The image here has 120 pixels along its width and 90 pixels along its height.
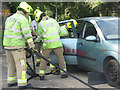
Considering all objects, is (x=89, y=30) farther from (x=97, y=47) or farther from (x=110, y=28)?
(x=97, y=47)

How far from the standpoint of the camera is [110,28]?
5.28 metres

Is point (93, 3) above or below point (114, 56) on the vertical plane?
above

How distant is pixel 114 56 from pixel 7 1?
13.4 metres

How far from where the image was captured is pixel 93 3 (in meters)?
27.0

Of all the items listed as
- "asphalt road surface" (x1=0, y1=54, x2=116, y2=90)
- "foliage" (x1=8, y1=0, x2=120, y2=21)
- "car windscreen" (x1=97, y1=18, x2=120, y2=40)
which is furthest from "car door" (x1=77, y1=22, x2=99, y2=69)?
"foliage" (x1=8, y1=0, x2=120, y2=21)

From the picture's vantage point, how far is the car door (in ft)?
17.4

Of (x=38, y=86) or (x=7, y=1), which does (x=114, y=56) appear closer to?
(x=38, y=86)

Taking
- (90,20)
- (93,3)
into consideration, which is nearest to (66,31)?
(90,20)

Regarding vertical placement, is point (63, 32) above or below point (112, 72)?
above

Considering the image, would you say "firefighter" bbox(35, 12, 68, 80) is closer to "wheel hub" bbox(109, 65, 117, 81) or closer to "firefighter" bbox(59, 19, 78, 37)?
"firefighter" bbox(59, 19, 78, 37)

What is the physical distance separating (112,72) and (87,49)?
984mm

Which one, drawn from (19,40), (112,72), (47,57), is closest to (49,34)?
(47,57)

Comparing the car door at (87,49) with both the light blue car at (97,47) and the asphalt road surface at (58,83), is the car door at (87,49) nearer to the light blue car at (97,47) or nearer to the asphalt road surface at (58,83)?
the light blue car at (97,47)

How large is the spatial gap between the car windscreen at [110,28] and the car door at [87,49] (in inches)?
10.0
